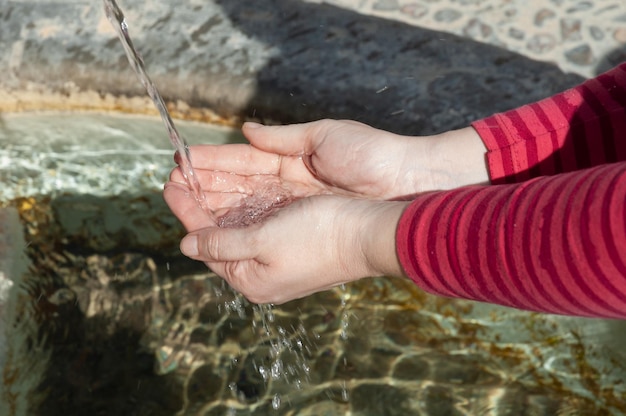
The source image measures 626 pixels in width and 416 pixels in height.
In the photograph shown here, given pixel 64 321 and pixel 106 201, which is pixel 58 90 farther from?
pixel 64 321

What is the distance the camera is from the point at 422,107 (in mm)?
2121

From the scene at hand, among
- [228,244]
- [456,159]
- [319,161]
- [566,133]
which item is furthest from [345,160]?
[566,133]

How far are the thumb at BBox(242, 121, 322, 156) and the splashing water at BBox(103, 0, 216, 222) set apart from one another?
16 centimetres

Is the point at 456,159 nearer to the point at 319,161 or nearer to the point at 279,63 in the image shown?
the point at 319,161

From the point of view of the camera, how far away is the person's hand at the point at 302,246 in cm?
159

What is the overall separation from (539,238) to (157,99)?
130 centimetres

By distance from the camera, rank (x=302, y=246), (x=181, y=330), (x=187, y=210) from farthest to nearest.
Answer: (x=181, y=330) < (x=187, y=210) < (x=302, y=246)

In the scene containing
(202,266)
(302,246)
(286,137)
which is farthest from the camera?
(202,266)

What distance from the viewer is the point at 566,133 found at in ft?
5.50

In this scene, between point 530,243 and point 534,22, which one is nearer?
point 530,243

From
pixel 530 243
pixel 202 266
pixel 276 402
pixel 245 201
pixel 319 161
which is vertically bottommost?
pixel 276 402

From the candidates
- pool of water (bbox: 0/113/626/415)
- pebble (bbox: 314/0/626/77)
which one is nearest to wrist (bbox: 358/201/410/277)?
pool of water (bbox: 0/113/626/415)

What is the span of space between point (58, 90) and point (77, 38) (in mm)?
171

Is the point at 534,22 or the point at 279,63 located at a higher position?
the point at 534,22
